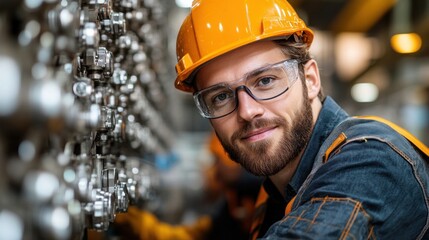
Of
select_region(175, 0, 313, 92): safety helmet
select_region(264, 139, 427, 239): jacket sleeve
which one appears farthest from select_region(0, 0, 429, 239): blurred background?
select_region(264, 139, 427, 239): jacket sleeve

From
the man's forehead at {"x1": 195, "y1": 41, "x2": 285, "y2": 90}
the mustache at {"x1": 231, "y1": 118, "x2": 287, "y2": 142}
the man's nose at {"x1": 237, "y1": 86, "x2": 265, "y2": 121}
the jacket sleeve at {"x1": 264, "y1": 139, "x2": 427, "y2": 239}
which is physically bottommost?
the jacket sleeve at {"x1": 264, "y1": 139, "x2": 427, "y2": 239}

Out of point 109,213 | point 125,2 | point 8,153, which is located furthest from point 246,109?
point 8,153

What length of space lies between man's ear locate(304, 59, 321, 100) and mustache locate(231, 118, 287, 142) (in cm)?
21

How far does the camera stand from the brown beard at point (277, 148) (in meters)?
1.53

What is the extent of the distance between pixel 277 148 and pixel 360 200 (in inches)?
17.7

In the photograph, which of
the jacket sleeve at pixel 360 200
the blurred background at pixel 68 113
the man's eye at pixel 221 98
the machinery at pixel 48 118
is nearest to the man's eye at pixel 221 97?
the man's eye at pixel 221 98

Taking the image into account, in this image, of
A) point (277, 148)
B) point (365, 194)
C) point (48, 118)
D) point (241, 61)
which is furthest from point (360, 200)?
point (48, 118)

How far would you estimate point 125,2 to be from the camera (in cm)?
145

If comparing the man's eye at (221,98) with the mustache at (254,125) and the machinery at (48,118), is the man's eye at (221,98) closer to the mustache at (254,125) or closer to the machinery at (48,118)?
the mustache at (254,125)

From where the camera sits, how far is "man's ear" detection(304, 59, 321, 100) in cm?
170

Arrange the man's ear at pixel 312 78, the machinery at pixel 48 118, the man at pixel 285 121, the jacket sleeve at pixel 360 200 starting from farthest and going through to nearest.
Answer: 1. the man's ear at pixel 312 78
2. the man at pixel 285 121
3. the jacket sleeve at pixel 360 200
4. the machinery at pixel 48 118

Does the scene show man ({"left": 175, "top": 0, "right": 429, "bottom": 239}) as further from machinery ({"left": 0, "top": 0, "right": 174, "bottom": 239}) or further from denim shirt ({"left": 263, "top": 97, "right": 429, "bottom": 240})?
machinery ({"left": 0, "top": 0, "right": 174, "bottom": 239})

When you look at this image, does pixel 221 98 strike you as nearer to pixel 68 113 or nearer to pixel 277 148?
pixel 277 148

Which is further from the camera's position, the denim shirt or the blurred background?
the denim shirt
